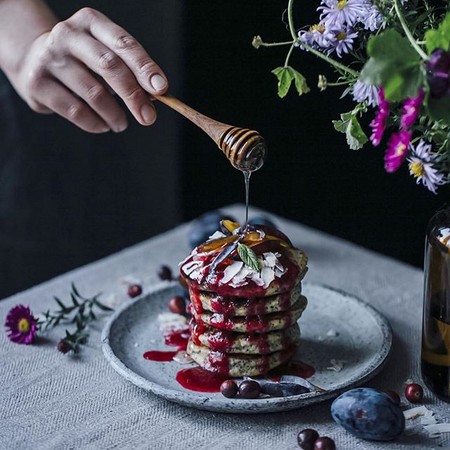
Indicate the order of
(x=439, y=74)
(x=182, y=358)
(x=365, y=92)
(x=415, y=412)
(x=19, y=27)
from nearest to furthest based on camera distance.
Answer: (x=439, y=74)
(x=365, y=92)
(x=415, y=412)
(x=182, y=358)
(x=19, y=27)

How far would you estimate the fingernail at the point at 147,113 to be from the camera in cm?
147

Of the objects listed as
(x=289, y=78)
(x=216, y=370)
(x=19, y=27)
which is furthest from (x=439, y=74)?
(x=19, y=27)

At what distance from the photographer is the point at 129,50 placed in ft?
4.77

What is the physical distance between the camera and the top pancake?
1.28 metres

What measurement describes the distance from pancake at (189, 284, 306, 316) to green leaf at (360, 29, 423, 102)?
1.34 ft

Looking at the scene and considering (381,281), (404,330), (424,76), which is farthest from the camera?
(381,281)

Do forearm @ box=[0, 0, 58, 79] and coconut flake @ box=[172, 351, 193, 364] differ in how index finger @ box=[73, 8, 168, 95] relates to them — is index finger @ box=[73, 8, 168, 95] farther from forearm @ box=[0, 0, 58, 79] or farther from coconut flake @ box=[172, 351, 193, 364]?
coconut flake @ box=[172, 351, 193, 364]

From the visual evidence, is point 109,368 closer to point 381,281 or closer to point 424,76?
point 381,281

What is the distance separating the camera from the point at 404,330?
1529mm

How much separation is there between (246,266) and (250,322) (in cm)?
9

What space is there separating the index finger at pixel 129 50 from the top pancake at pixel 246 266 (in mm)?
293

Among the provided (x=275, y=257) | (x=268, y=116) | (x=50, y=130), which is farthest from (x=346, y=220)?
(x=275, y=257)

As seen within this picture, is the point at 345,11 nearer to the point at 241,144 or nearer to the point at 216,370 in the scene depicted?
the point at 241,144

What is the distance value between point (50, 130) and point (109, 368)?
1250mm
